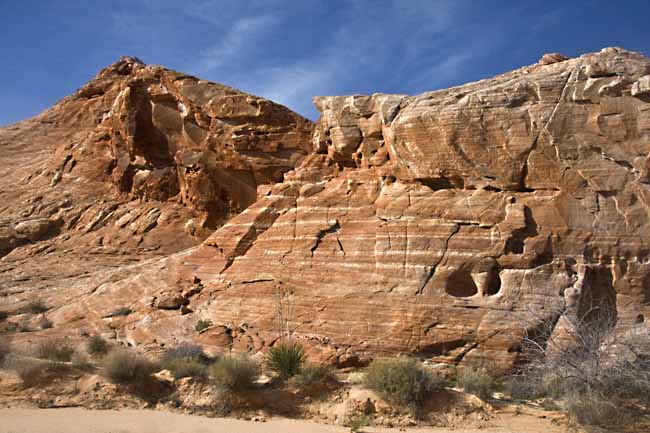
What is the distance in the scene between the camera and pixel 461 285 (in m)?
12.7

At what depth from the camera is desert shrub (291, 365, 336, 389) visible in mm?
11016

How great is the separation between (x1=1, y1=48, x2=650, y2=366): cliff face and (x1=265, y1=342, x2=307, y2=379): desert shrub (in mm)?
1058

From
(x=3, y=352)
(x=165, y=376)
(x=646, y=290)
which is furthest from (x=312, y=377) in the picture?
(x=646, y=290)

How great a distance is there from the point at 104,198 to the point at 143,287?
10.6m

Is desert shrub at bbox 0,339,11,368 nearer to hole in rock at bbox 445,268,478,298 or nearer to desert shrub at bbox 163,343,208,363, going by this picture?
desert shrub at bbox 163,343,208,363

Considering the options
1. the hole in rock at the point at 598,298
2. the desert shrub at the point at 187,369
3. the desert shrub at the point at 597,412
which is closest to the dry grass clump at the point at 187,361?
the desert shrub at the point at 187,369

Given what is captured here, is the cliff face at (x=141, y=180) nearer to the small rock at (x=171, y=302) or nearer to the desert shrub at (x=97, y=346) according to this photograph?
the small rock at (x=171, y=302)

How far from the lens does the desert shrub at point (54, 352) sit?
12.9 meters

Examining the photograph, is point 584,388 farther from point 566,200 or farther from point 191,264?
point 191,264

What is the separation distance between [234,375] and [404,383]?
323cm

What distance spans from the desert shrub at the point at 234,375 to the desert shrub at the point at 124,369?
1483 millimetres

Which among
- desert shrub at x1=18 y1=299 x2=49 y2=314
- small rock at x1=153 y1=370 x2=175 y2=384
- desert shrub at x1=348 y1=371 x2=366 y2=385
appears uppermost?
desert shrub at x1=18 y1=299 x2=49 y2=314

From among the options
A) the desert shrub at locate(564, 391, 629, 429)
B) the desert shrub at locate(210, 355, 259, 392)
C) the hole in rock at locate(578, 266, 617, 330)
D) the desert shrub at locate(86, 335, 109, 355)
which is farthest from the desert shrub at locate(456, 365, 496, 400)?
the desert shrub at locate(86, 335, 109, 355)

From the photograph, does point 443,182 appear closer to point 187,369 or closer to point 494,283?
point 494,283
